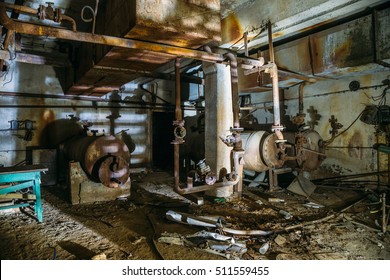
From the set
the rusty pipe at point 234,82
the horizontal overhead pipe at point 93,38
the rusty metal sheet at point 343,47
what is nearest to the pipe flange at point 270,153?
the rusty metal sheet at point 343,47

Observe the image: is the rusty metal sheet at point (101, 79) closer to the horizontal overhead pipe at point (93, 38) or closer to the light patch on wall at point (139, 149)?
the horizontal overhead pipe at point (93, 38)

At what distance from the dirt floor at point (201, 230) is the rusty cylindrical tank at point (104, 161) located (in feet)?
2.15

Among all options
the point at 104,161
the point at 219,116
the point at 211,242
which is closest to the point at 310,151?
the point at 219,116

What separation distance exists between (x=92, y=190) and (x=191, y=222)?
3.08 m

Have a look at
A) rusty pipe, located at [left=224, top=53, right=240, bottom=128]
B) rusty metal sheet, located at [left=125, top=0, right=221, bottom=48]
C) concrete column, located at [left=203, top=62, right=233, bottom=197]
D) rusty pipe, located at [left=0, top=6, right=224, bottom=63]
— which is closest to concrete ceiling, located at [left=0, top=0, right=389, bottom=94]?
concrete column, located at [left=203, top=62, right=233, bottom=197]

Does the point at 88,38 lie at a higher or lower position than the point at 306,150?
higher

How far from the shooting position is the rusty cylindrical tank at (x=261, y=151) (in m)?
6.32

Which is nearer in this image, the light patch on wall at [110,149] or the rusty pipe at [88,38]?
the rusty pipe at [88,38]

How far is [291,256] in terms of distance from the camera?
10.6 ft

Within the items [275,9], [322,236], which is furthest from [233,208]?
[275,9]

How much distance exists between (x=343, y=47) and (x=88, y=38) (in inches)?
217

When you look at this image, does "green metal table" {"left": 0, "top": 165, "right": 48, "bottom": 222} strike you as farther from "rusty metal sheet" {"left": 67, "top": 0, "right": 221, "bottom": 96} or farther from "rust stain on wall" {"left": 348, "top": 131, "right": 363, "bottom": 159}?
"rust stain on wall" {"left": 348, "top": 131, "right": 363, "bottom": 159}

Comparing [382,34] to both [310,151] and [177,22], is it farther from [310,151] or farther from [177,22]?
[177,22]

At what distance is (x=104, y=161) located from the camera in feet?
18.0
